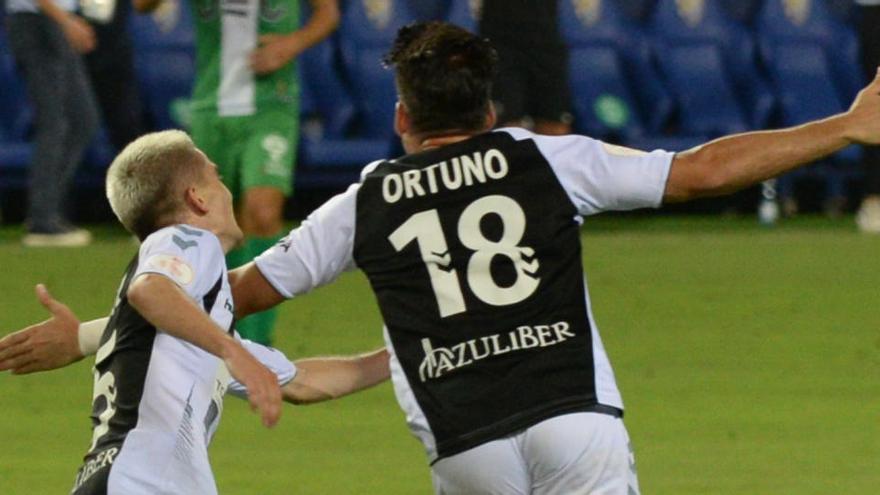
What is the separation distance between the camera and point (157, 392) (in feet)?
16.6

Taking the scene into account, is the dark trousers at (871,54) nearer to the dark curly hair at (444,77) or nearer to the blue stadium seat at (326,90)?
the blue stadium seat at (326,90)

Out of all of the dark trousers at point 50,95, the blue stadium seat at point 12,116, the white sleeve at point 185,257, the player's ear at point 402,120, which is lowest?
the blue stadium seat at point 12,116

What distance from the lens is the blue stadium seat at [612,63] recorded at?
54.6 ft

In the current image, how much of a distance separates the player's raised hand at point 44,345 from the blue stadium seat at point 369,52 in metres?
11.2

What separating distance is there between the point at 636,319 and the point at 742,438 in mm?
2988

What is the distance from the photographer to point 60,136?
14312 mm

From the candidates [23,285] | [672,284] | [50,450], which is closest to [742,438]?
[50,450]

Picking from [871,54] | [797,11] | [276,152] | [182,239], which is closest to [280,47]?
[276,152]

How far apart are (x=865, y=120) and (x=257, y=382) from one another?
4.78ft

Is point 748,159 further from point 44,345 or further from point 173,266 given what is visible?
point 44,345

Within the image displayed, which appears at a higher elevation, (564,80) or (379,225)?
(379,225)

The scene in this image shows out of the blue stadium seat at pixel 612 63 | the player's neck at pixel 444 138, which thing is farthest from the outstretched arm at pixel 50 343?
the blue stadium seat at pixel 612 63

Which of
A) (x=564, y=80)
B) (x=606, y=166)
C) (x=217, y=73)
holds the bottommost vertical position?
(x=564, y=80)

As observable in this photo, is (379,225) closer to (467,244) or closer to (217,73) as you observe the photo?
(467,244)
